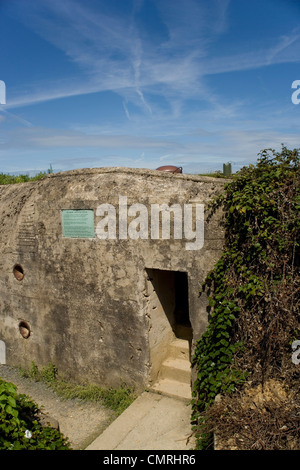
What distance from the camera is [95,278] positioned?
6.08 m

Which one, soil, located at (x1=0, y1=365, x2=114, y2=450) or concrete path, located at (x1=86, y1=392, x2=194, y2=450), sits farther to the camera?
soil, located at (x1=0, y1=365, x2=114, y2=450)

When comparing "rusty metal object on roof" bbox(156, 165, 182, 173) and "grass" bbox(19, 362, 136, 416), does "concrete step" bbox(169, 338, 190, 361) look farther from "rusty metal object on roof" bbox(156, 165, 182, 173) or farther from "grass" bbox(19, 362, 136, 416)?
"rusty metal object on roof" bbox(156, 165, 182, 173)

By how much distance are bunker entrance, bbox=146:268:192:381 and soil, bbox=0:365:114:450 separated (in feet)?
3.77

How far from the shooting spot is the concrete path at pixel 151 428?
4.37m

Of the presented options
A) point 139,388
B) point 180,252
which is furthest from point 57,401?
point 180,252

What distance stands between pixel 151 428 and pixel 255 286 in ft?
8.12

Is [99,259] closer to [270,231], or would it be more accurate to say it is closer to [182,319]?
[182,319]

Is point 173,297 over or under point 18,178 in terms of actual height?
under

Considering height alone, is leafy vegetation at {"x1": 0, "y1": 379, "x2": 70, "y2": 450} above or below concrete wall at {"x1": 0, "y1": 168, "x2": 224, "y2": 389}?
below

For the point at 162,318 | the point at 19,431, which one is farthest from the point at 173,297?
the point at 19,431

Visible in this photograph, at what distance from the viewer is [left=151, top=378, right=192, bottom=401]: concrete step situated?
5426 mm

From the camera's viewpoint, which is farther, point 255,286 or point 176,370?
point 176,370

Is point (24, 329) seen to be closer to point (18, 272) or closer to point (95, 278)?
point (18, 272)

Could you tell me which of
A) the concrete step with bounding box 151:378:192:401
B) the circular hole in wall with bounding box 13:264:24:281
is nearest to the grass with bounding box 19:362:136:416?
the concrete step with bounding box 151:378:192:401
